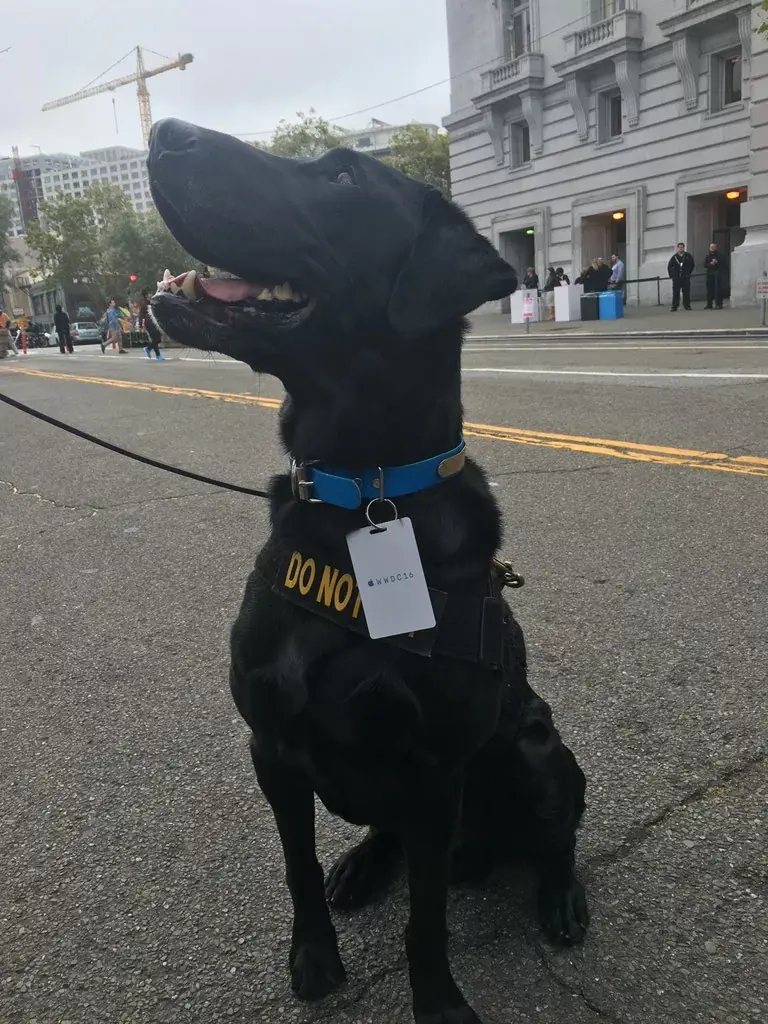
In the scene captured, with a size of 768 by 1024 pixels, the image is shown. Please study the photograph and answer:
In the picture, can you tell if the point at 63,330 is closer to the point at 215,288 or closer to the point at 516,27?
the point at 516,27

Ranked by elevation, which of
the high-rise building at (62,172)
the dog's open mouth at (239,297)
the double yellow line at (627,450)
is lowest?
the double yellow line at (627,450)

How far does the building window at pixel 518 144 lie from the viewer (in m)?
33.0

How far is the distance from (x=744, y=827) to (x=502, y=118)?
3488 centimetres

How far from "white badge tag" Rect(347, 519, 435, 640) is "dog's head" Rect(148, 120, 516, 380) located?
1.23ft

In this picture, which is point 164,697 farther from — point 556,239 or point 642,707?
point 556,239

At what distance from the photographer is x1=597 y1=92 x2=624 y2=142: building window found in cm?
2967

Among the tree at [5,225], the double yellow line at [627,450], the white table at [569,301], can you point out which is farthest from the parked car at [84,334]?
the double yellow line at [627,450]

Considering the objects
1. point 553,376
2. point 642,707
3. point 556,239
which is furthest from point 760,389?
point 556,239

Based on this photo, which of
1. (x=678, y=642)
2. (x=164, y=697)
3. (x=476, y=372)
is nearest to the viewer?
(x=164, y=697)

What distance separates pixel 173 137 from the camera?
69.6 inches

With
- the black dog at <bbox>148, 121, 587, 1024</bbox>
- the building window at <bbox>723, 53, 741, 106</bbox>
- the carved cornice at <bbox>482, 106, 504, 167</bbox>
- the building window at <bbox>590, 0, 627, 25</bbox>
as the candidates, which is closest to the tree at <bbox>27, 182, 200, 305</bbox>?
the carved cornice at <bbox>482, 106, 504, 167</bbox>

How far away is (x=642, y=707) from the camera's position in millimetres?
2818

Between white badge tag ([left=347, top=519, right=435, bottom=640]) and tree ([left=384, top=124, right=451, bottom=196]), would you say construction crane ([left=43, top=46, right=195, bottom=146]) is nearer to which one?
tree ([left=384, top=124, right=451, bottom=196])

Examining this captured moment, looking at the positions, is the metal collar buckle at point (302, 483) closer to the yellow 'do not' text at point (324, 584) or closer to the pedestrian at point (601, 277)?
the yellow 'do not' text at point (324, 584)
